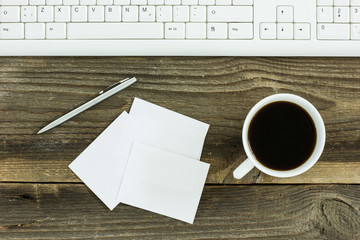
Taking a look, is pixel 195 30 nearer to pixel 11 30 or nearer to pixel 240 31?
pixel 240 31

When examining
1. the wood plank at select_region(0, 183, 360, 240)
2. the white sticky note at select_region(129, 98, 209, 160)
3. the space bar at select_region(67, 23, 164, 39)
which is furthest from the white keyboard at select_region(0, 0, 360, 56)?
the wood plank at select_region(0, 183, 360, 240)

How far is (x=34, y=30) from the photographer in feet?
1.72

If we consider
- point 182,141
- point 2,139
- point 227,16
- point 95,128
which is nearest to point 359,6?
point 227,16

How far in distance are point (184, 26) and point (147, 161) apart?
8.8 inches

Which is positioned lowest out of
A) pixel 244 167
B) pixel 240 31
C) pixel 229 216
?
pixel 229 216

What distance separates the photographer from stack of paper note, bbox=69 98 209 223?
57 centimetres

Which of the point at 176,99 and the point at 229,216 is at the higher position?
the point at 176,99

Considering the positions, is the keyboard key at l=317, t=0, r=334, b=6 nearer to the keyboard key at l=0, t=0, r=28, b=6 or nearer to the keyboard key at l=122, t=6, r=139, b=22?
the keyboard key at l=122, t=6, r=139, b=22

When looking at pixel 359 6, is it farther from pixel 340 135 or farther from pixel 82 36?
pixel 82 36

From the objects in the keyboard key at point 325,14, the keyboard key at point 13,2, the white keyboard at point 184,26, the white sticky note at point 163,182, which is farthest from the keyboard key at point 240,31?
the keyboard key at point 13,2

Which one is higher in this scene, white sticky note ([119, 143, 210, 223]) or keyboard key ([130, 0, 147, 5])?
keyboard key ([130, 0, 147, 5])

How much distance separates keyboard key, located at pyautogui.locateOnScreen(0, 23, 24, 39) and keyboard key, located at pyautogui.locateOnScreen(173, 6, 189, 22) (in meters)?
0.23

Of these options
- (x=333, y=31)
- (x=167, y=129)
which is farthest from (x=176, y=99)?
(x=333, y=31)

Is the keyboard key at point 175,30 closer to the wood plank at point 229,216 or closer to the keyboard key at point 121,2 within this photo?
the keyboard key at point 121,2
